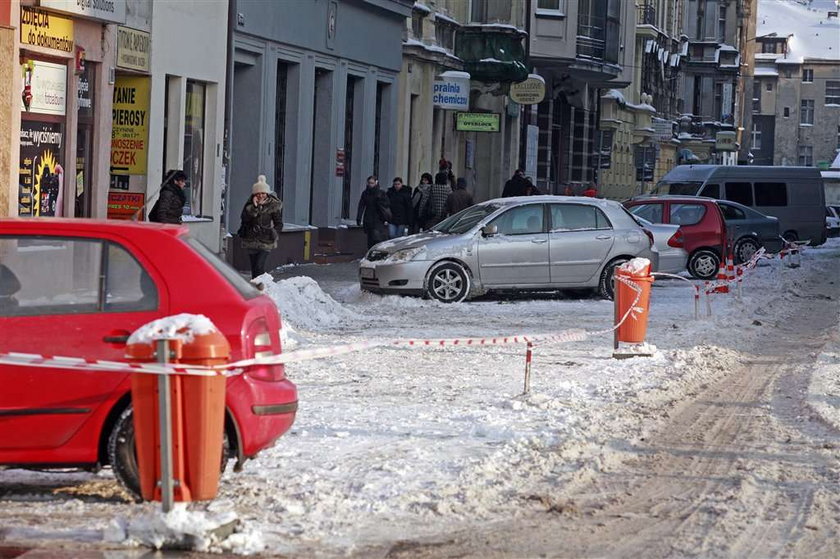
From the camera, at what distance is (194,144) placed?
25625 mm

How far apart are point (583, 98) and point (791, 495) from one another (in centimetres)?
4577

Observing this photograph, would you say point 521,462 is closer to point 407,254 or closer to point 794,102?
point 407,254

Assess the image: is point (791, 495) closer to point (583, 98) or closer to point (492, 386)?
point (492, 386)

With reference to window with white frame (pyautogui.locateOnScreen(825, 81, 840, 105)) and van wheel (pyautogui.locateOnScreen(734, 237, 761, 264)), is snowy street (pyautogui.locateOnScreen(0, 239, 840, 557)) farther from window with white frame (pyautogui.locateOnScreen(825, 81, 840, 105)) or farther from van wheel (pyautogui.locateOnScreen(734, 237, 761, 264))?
window with white frame (pyautogui.locateOnScreen(825, 81, 840, 105))

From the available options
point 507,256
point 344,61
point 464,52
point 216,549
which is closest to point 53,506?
point 216,549

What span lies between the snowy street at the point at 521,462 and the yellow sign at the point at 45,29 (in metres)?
4.75

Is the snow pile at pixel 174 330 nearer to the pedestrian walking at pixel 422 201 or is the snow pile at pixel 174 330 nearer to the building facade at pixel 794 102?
the pedestrian walking at pixel 422 201

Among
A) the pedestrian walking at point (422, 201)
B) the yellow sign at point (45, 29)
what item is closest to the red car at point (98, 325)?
the yellow sign at point (45, 29)

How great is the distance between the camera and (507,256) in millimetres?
23047

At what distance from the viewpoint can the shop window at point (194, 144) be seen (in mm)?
25203

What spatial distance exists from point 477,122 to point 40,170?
778 inches

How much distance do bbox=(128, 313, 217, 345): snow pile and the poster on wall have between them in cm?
1204

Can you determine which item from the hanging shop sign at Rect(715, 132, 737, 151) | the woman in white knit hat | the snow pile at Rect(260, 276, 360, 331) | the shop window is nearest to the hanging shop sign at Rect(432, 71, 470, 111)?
the shop window

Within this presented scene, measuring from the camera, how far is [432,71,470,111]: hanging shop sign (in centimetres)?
3716
